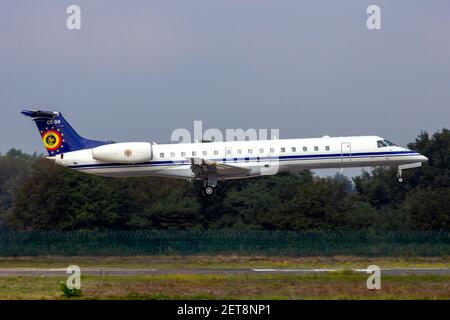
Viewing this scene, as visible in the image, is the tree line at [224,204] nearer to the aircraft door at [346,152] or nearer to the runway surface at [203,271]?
the aircraft door at [346,152]

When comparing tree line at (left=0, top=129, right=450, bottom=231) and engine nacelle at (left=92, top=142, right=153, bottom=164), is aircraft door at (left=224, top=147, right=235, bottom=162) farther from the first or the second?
tree line at (left=0, top=129, right=450, bottom=231)

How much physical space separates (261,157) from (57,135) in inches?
419

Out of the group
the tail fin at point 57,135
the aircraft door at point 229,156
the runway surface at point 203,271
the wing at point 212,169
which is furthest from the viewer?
the tail fin at point 57,135

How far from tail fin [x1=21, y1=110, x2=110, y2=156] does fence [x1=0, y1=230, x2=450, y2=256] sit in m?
5.12

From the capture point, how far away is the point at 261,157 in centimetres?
4409

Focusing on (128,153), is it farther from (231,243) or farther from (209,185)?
(231,243)

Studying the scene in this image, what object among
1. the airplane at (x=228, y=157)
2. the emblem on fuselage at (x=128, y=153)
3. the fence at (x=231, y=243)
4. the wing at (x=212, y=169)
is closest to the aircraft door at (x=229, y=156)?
the airplane at (x=228, y=157)

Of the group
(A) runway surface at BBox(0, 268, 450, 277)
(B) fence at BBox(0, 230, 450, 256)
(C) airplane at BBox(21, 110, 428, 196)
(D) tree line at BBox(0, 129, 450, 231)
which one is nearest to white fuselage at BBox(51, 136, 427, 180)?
(C) airplane at BBox(21, 110, 428, 196)

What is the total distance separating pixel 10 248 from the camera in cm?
4312

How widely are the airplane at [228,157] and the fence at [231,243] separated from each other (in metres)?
3.18

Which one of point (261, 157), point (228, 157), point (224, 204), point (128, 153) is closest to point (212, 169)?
point (228, 157)

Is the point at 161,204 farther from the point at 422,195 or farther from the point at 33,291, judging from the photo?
the point at 33,291

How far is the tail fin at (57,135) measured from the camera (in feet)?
153

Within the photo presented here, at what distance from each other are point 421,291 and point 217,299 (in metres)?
6.28
